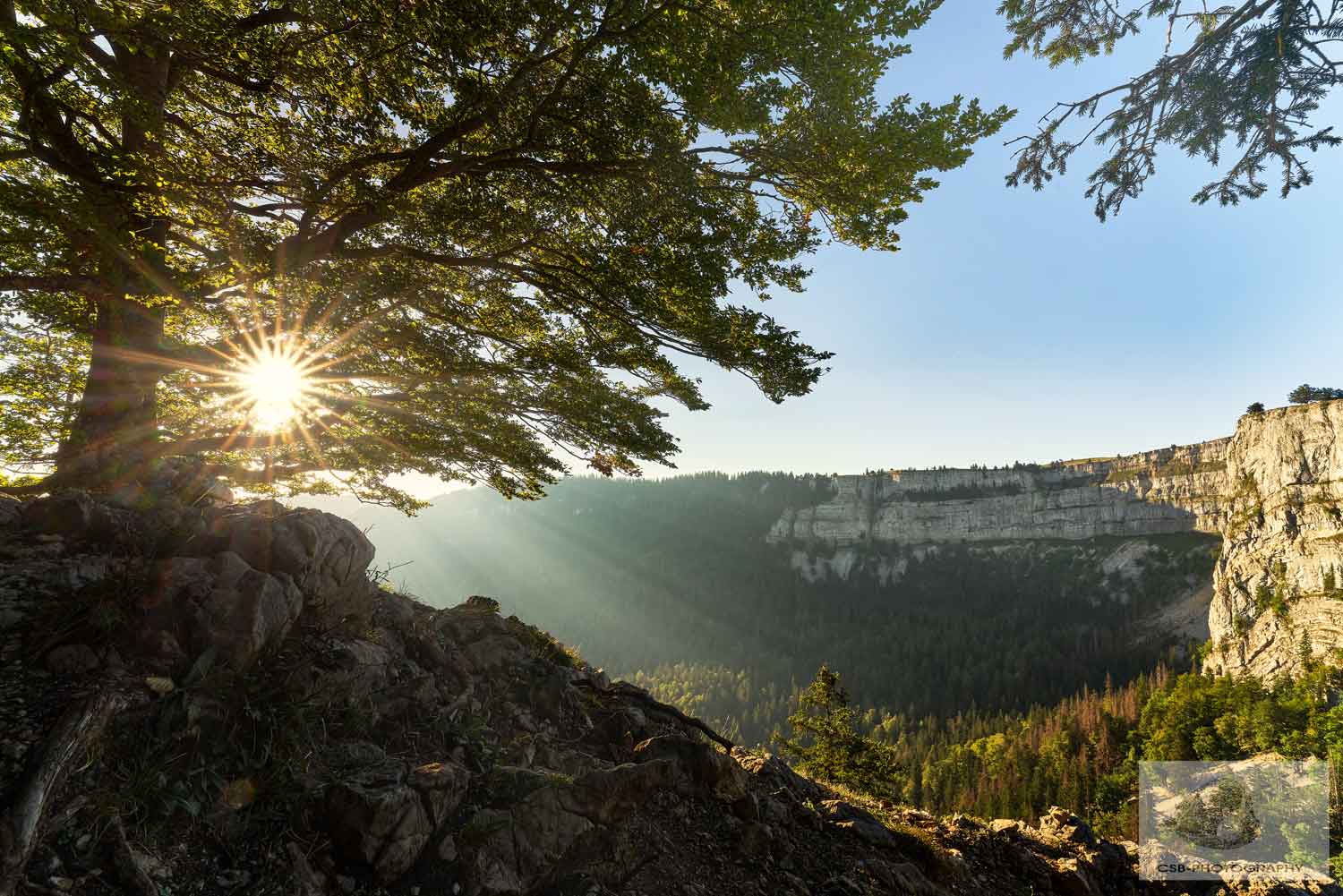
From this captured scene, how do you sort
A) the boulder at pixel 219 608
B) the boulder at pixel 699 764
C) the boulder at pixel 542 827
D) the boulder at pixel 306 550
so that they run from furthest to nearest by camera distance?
the boulder at pixel 699 764
the boulder at pixel 306 550
the boulder at pixel 219 608
the boulder at pixel 542 827

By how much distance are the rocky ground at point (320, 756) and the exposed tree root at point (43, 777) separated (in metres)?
0.01

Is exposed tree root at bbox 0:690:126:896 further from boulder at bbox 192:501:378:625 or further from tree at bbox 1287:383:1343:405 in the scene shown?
tree at bbox 1287:383:1343:405

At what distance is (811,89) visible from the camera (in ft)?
18.5

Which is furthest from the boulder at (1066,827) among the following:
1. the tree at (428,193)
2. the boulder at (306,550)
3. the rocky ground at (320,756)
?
the boulder at (306,550)


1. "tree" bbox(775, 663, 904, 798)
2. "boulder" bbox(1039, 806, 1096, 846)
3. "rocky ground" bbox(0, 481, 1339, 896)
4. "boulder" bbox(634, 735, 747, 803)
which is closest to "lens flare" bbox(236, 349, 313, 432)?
"rocky ground" bbox(0, 481, 1339, 896)

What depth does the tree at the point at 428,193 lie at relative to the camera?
5.40 m

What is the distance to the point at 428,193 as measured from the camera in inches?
295

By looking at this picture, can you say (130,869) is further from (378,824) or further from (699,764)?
(699,764)

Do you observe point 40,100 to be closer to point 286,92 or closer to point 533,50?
point 286,92

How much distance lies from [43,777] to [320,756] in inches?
61.7

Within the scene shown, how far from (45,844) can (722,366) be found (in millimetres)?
7054

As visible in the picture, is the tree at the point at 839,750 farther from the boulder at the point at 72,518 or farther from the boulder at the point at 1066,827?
the boulder at the point at 72,518

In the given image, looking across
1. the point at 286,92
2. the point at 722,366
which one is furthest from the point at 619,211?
the point at 286,92

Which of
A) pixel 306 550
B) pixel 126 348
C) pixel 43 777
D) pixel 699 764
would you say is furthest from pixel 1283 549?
pixel 126 348
